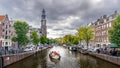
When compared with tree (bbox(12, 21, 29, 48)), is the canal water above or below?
below

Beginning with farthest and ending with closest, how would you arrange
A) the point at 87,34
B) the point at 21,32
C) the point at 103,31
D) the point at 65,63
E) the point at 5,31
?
the point at 103,31, the point at 87,34, the point at 5,31, the point at 21,32, the point at 65,63

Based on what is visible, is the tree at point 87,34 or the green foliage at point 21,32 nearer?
the green foliage at point 21,32

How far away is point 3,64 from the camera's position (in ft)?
128

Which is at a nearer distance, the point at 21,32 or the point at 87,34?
the point at 21,32

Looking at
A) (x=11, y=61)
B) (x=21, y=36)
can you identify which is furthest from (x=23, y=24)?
(x=11, y=61)

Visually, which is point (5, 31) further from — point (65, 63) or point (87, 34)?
point (65, 63)

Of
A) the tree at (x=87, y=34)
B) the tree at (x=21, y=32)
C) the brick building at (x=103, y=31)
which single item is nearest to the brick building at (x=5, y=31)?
the tree at (x=21, y=32)

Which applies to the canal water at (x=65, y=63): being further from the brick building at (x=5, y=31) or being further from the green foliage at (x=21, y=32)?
the brick building at (x=5, y=31)

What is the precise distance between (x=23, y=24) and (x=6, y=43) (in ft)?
52.4

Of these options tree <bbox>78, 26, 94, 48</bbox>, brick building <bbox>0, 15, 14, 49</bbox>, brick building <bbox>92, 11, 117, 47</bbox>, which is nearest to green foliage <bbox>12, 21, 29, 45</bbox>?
brick building <bbox>0, 15, 14, 49</bbox>

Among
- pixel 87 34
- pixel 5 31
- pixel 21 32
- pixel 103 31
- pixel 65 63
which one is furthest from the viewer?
pixel 103 31

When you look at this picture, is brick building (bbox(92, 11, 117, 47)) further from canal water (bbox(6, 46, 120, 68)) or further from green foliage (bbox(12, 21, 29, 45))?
green foliage (bbox(12, 21, 29, 45))

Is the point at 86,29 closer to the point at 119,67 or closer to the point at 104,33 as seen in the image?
the point at 104,33

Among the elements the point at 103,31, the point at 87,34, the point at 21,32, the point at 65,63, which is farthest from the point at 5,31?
the point at 103,31
